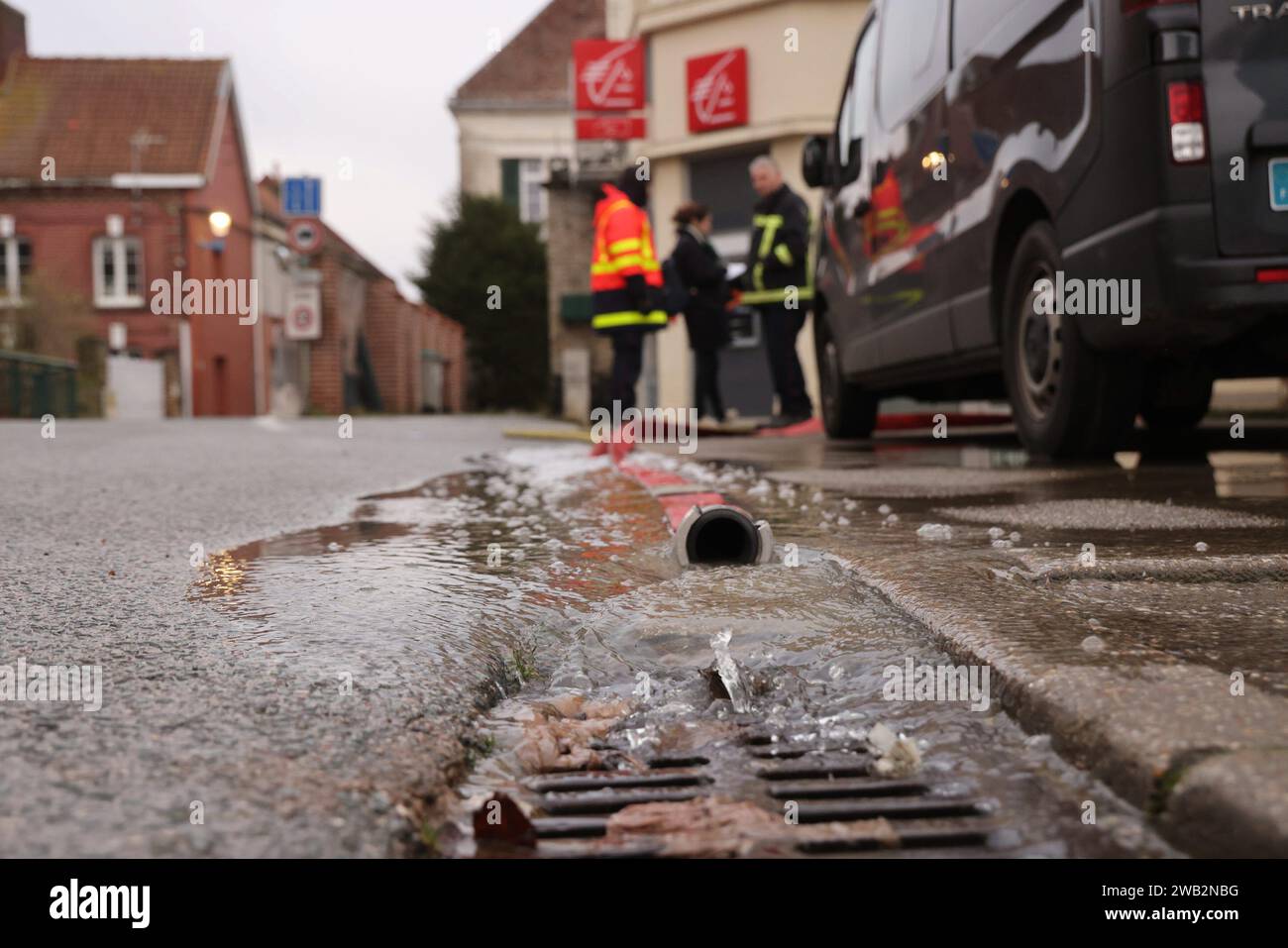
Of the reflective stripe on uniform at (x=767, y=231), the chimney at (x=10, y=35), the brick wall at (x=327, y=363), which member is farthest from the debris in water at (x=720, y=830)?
the chimney at (x=10, y=35)

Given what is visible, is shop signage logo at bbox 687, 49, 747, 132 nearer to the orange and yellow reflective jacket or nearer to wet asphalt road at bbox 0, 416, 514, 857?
the orange and yellow reflective jacket

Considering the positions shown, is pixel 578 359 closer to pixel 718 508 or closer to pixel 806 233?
pixel 806 233

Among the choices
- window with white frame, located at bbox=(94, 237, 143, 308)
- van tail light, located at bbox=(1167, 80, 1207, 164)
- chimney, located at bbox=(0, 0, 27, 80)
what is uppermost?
chimney, located at bbox=(0, 0, 27, 80)

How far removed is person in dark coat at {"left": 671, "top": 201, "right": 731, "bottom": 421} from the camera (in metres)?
11.4

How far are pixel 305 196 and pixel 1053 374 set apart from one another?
24306 millimetres

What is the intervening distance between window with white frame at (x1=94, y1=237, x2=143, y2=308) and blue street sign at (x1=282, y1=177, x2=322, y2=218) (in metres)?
6.48

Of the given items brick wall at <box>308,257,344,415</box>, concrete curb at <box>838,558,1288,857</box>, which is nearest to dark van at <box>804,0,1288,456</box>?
concrete curb at <box>838,558,1288,857</box>

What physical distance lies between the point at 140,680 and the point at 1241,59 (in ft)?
12.1

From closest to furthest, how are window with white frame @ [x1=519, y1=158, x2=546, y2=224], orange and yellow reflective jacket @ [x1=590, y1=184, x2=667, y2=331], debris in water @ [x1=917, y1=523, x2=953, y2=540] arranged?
debris in water @ [x1=917, y1=523, x2=953, y2=540] < orange and yellow reflective jacket @ [x1=590, y1=184, x2=667, y2=331] < window with white frame @ [x1=519, y1=158, x2=546, y2=224]

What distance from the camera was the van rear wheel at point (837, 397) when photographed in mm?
8766

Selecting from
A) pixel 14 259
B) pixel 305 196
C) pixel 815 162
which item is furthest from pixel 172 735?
pixel 14 259

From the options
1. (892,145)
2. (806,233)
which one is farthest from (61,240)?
(892,145)

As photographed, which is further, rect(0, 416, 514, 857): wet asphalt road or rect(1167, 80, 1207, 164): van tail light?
rect(1167, 80, 1207, 164): van tail light
